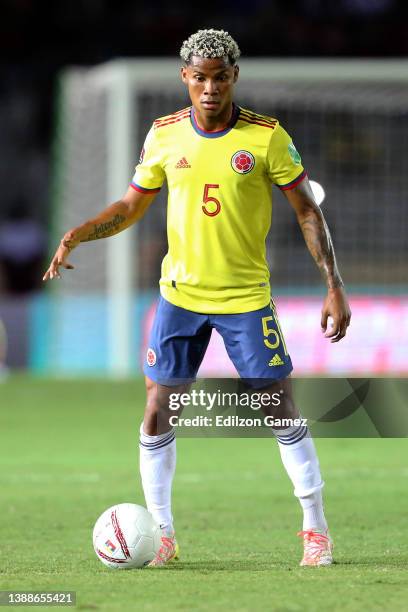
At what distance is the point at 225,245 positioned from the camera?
214 inches

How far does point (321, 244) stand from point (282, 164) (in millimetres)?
366

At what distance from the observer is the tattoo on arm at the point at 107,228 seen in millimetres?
5531

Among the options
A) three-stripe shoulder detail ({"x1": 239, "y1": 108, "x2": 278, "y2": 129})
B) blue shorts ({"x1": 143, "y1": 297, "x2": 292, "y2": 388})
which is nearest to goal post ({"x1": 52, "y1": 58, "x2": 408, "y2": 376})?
blue shorts ({"x1": 143, "y1": 297, "x2": 292, "y2": 388})

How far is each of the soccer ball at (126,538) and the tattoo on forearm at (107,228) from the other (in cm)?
114

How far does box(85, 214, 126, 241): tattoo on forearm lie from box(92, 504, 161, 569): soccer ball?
1.14 m

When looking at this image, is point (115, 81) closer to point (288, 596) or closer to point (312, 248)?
point (312, 248)

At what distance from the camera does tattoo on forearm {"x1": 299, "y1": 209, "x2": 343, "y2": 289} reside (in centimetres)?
538

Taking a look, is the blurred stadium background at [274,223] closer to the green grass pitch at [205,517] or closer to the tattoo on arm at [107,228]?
the green grass pitch at [205,517]

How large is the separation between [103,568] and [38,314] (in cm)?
1261

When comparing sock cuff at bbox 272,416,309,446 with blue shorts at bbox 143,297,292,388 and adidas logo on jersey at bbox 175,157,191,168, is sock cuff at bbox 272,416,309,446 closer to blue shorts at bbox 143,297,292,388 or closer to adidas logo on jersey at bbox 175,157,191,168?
blue shorts at bbox 143,297,292,388

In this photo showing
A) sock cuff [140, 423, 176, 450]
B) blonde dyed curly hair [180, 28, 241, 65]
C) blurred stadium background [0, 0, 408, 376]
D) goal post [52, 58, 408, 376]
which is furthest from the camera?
goal post [52, 58, 408, 376]

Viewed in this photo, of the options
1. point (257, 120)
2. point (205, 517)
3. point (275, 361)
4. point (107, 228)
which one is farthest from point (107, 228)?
point (205, 517)

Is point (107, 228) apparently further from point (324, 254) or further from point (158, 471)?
point (158, 471)

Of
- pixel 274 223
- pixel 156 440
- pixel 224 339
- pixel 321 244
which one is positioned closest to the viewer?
pixel 321 244
